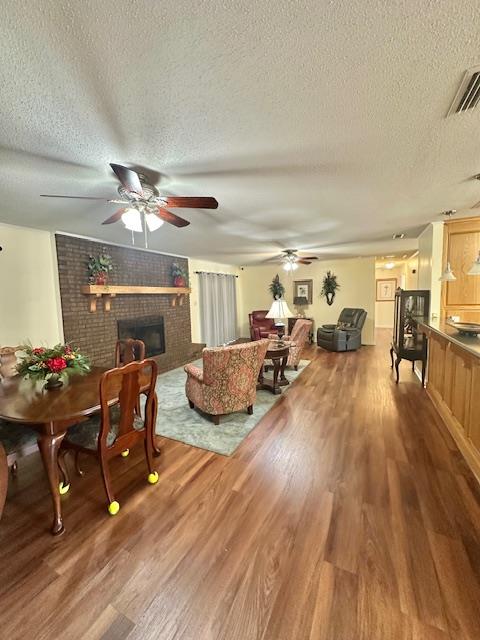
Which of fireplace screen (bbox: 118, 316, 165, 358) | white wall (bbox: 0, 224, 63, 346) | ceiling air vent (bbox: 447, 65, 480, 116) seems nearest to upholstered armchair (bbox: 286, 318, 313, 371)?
fireplace screen (bbox: 118, 316, 165, 358)

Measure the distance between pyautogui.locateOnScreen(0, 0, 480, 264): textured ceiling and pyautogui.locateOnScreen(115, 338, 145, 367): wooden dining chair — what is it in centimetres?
147

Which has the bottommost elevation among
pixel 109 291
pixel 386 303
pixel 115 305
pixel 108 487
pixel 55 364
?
pixel 108 487

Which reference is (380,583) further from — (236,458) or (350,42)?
(350,42)

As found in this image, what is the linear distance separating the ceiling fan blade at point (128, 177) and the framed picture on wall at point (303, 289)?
6.53 m

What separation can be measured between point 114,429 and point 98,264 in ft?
10.0

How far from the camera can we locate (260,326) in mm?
7152

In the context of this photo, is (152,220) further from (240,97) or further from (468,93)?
(468,93)

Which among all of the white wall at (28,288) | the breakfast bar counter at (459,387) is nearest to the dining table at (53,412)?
the white wall at (28,288)

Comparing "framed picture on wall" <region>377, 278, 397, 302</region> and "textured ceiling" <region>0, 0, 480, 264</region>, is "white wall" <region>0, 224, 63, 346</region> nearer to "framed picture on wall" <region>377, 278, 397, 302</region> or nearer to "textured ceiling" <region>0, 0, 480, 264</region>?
"textured ceiling" <region>0, 0, 480, 264</region>

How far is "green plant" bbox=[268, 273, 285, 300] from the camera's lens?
7.93 metres

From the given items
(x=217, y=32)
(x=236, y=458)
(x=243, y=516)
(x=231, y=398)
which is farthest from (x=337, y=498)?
(x=217, y=32)

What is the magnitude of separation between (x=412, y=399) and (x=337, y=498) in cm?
231

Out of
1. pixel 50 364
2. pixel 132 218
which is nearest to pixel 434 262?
pixel 132 218

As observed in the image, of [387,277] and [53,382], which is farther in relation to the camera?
[387,277]
